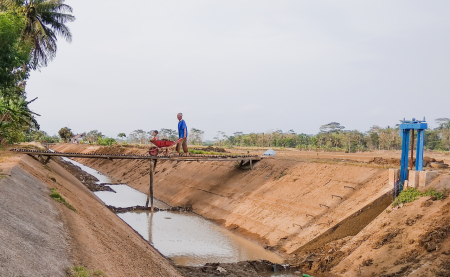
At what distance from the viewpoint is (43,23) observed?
27.4m

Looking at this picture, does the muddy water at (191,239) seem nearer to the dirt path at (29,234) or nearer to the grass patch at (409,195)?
the grass patch at (409,195)

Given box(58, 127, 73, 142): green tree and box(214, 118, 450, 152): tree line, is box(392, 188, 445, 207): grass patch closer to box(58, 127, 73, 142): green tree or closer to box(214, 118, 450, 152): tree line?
box(214, 118, 450, 152): tree line

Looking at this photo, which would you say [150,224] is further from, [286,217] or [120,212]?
[286,217]

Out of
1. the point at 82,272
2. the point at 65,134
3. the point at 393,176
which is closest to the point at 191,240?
the point at 393,176

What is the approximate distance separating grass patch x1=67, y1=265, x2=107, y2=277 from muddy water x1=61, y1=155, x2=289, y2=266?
7840 millimetres

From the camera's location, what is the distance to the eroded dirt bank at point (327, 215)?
11383 mm

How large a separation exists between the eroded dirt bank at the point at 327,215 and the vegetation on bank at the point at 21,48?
1197cm

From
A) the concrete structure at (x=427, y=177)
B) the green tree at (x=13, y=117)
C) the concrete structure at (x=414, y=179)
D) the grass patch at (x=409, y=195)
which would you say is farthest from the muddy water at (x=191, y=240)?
the green tree at (x=13, y=117)

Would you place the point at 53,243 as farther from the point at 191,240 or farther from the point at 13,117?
the point at 13,117

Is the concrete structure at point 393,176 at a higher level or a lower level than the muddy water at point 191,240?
higher

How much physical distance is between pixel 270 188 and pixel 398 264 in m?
11.3

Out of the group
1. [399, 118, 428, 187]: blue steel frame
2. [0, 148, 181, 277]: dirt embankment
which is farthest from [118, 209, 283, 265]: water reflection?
[399, 118, 428, 187]: blue steel frame

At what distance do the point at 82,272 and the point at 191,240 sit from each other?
1139 cm

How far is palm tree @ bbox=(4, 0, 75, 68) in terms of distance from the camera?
26094mm
